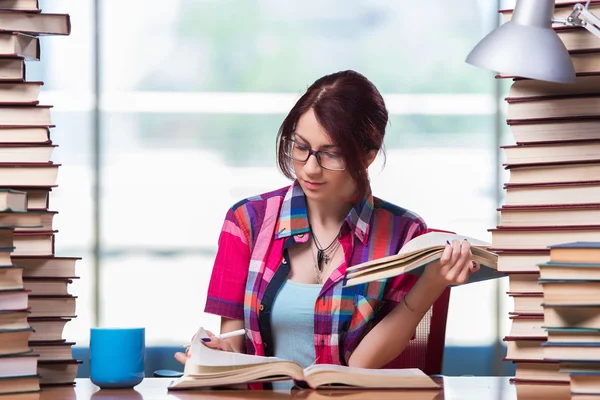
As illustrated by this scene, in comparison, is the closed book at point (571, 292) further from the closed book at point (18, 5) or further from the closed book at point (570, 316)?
the closed book at point (18, 5)

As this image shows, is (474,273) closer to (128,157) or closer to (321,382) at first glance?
(321,382)

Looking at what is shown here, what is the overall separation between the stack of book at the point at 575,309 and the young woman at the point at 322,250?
0.56 m

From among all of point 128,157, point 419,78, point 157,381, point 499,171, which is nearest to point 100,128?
point 128,157

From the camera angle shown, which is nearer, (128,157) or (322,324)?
(322,324)

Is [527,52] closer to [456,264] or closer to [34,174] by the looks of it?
[456,264]

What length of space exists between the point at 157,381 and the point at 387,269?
1.63ft

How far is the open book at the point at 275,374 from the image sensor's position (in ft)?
4.54

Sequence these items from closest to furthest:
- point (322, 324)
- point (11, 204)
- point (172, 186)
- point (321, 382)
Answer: point (11, 204) < point (321, 382) < point (322, 324) < point (172, 186)

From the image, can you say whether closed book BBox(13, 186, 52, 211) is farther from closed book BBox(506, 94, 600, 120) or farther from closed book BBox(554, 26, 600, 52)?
closed book BBox(554, 26, 600, 52)

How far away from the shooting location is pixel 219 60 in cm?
389

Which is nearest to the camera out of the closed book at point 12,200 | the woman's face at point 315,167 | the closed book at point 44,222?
the closed book at point 12,200

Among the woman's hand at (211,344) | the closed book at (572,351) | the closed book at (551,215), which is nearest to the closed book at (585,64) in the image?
the closed book at (551,215)

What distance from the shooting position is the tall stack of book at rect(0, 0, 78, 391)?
1379mm

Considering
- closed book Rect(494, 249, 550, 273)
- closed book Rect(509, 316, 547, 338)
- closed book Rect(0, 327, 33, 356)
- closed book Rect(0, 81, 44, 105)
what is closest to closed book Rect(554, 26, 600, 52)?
closed book Rect(494, 249, 550, 273)
